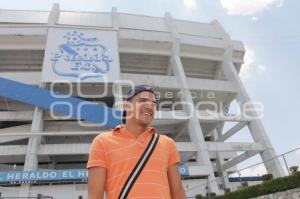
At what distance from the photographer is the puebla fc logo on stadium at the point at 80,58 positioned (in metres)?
27.1

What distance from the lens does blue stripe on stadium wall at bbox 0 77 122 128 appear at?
83.1 feet

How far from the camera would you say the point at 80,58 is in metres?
28.1

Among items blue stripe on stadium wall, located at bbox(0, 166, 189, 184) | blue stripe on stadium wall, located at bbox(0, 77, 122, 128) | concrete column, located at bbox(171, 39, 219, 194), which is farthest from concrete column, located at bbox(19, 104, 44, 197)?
concrete column, located at bbox(171, 39, 219, 194)

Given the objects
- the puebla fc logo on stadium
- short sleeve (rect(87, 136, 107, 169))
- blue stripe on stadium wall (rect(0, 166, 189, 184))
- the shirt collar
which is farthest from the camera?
the puebla fc logo on stadium

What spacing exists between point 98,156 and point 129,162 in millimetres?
212

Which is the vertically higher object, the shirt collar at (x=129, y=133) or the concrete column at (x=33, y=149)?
the concrete column at (x=33, y=149)

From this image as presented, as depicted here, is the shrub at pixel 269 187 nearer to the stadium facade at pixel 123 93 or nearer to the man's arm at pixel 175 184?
the stadium facade at pixel 123 93

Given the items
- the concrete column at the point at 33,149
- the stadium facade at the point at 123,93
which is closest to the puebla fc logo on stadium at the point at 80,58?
the stadium facade at the point at 123,93

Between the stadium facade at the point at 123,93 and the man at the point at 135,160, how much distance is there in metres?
20.1

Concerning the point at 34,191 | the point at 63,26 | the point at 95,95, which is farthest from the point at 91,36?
the point at 34,191

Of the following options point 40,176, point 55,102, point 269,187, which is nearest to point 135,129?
point 269,187

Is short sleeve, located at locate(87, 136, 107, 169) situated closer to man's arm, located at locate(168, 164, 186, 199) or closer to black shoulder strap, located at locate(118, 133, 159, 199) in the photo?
black shoulder strap, located at locate(118, 133, 159, 199)

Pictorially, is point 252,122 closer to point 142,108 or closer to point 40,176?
point 40,176

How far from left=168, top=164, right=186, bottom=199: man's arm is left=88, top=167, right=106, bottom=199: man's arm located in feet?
1.60
